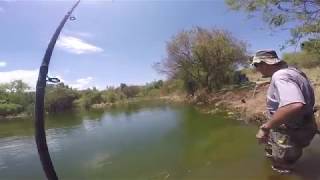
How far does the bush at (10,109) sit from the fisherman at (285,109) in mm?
67909

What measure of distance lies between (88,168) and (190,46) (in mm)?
32942

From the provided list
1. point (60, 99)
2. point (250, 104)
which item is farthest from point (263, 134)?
point (60, 99)

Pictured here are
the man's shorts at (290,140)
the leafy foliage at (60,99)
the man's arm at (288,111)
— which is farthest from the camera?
the leafy foliage at (60,99)

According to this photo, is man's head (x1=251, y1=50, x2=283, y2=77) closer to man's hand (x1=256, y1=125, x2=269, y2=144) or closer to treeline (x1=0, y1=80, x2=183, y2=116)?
man's hand (x1=256, y1=125, x2=269, y2=144)

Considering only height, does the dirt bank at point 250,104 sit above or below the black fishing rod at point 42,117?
below

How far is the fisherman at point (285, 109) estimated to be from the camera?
3.25 m

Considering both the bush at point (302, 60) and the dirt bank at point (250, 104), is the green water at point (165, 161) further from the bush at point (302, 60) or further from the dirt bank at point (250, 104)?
the bush at point (302, 60)

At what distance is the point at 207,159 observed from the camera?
28.0 feet

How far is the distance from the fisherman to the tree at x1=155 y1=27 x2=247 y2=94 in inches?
1467

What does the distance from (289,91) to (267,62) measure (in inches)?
25.1

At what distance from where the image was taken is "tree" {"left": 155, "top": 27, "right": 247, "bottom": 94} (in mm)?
41156

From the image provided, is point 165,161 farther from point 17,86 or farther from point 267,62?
point 17,86

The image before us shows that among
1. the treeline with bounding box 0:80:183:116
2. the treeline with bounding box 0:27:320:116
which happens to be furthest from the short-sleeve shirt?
the treeline with bounding box 0:80:183:116

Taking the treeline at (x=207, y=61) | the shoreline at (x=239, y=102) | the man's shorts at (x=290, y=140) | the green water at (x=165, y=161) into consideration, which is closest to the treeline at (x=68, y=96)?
the treeline at (x=207, y=61)
